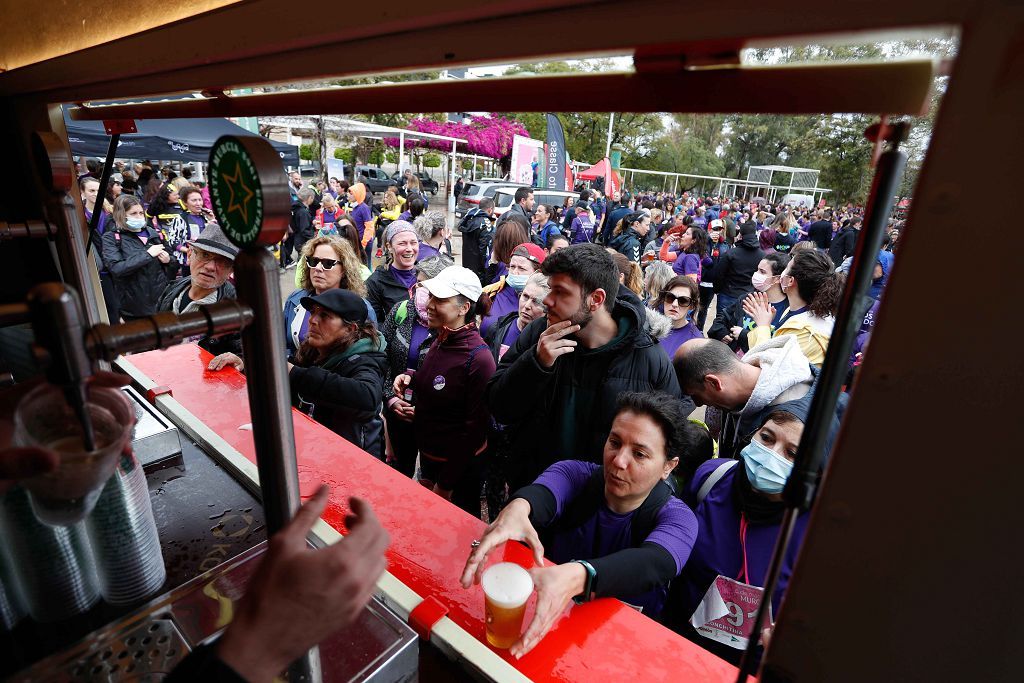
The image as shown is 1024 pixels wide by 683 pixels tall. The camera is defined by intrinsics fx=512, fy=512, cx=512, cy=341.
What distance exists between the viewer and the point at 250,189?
670mm

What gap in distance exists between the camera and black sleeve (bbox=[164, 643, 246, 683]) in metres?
0.52

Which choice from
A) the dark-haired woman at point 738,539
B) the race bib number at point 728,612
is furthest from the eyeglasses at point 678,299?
the race bib number at point 728,612

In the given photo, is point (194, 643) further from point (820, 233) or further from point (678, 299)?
point (820, 233)

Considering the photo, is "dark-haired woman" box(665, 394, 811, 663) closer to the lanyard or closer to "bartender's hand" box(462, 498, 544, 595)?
the lanyard

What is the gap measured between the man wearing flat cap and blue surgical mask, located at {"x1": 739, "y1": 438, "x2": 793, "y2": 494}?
2678mm

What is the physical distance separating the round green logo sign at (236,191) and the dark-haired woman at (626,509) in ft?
3.28

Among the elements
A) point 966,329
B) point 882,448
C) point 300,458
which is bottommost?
point 300,458

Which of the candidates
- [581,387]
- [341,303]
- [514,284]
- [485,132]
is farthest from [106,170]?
[485,132]

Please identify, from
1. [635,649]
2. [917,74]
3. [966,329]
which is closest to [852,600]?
[966,329]

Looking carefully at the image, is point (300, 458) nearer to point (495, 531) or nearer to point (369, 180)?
point (495, 531)

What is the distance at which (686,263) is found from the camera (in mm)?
6457

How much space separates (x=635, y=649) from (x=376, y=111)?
1.25 m

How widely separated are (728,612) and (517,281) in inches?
124

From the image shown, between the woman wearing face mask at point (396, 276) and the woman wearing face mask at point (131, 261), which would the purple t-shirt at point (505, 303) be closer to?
the woman wearing face mask at point (396, 276)
